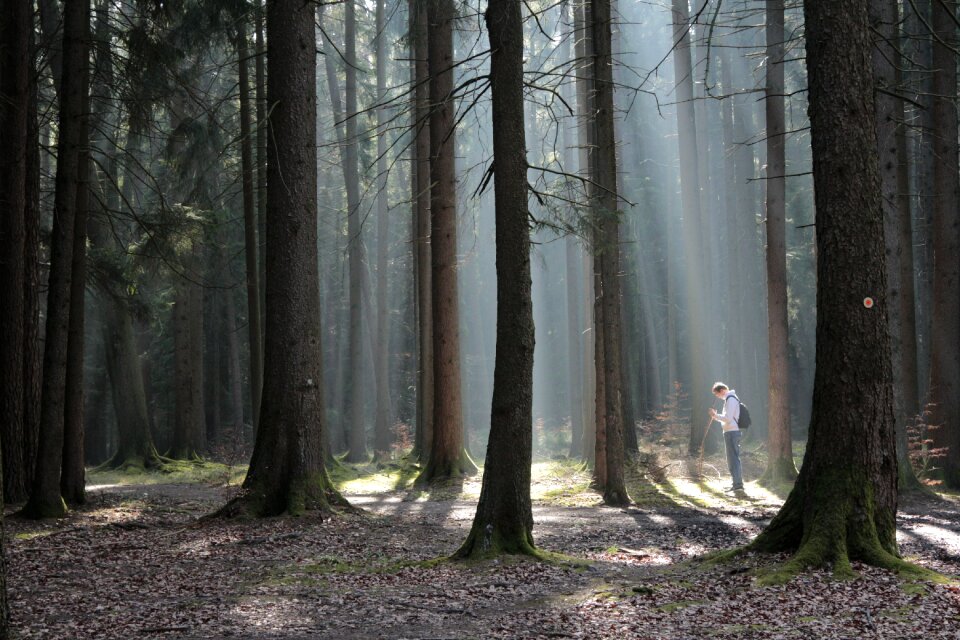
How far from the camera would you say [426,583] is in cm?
686

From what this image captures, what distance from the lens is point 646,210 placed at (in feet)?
131

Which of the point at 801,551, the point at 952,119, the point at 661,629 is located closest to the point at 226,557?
the point at 661,629

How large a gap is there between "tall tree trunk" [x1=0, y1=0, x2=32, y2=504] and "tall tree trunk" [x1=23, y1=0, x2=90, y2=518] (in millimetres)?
620

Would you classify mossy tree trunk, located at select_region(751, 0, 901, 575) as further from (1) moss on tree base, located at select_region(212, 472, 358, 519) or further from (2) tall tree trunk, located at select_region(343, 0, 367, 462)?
(2) tall tree trunk, located at select_region(343, 0, 367, 462)

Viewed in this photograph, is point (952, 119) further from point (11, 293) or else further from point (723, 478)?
point (11, 293)

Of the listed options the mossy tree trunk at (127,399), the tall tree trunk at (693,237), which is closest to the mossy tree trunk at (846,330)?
the tall tree trunk at (693,237)

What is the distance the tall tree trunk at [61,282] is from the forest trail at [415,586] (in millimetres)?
582

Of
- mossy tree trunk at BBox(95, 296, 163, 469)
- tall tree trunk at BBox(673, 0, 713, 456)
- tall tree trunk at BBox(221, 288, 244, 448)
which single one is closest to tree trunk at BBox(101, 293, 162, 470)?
mossy tree trunk at BBox(95, 296, 163, 469)

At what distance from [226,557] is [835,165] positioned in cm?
640

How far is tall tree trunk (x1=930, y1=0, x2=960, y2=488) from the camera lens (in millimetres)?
14188

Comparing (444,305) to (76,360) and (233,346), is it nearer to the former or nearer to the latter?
(76,360)

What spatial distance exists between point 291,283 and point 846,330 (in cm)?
651

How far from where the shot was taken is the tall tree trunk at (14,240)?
11.1 meters

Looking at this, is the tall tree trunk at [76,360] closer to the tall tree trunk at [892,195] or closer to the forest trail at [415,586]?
the forest trail at [415,586]
